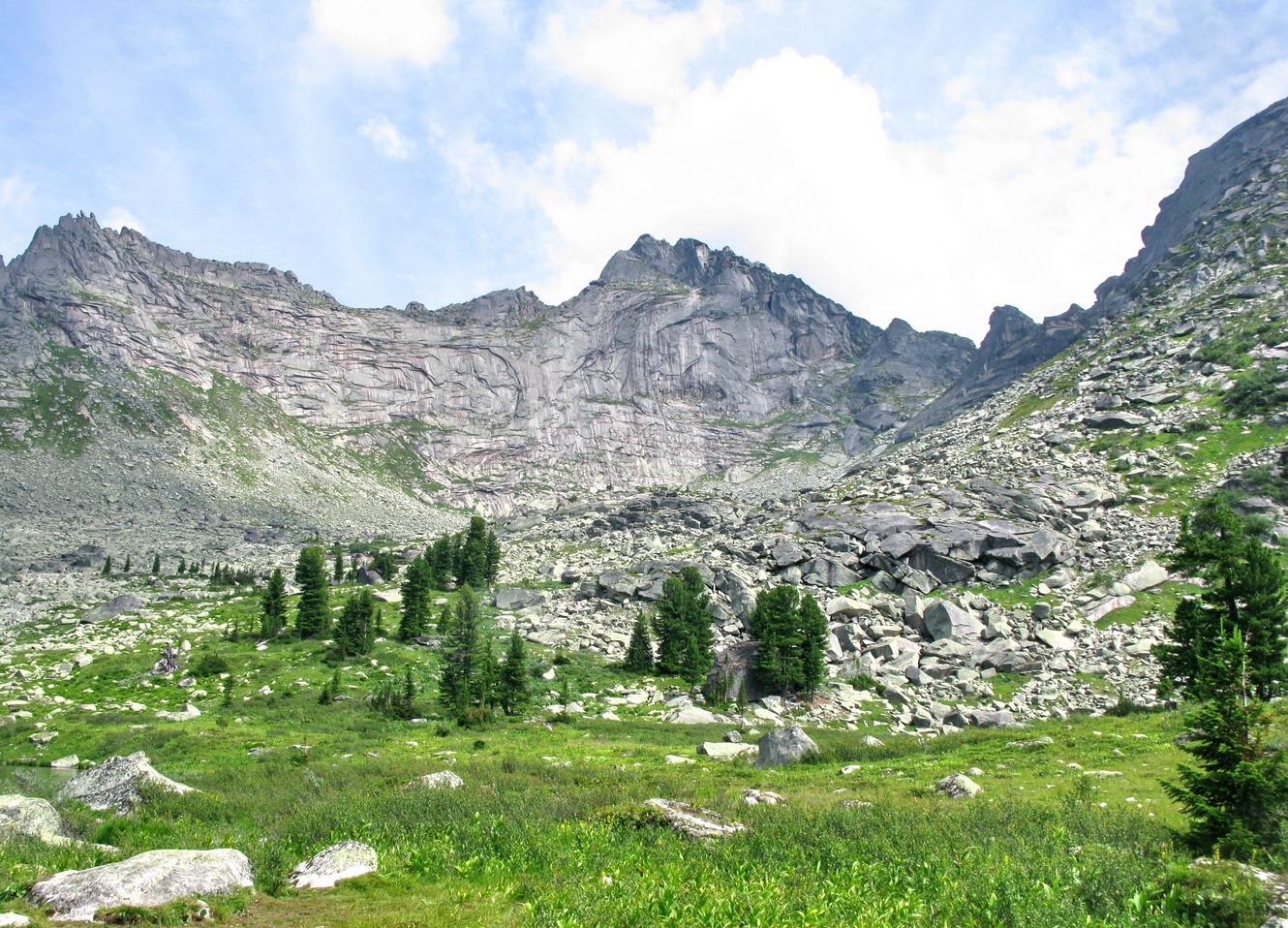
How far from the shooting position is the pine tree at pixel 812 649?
1720 inches

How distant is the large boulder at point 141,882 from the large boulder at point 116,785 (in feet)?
29.3

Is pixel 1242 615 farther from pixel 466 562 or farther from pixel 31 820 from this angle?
pixel 466 562

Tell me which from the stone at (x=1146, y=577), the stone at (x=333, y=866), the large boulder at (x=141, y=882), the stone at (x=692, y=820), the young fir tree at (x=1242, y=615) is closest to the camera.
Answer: the large boulder at (x=141, y=882)

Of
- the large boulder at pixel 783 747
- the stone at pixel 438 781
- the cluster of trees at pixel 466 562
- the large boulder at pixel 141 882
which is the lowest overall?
the stone at pixel 438 781

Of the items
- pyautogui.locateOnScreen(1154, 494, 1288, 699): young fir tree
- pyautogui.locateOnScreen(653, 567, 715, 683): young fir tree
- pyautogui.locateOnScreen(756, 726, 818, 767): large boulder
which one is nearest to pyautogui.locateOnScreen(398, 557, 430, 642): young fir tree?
pyautogui.locateOnScreen(653, 567, 715, 683): young fir tree

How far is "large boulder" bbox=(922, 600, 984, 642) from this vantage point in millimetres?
50312

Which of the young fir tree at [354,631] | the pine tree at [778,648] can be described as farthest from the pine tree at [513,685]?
the pine tree at [778,648]

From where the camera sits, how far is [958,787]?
18172 millimetres

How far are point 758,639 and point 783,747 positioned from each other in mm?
20035

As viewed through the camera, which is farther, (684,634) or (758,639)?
(684,634)

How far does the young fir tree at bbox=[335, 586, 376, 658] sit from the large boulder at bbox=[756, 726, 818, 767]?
34.4 metres

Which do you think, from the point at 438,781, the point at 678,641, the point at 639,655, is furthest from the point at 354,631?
the point at 438,781

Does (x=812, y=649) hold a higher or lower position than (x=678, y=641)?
higher

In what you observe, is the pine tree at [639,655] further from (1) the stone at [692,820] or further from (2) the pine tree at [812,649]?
(1) the stone at [692,820]
